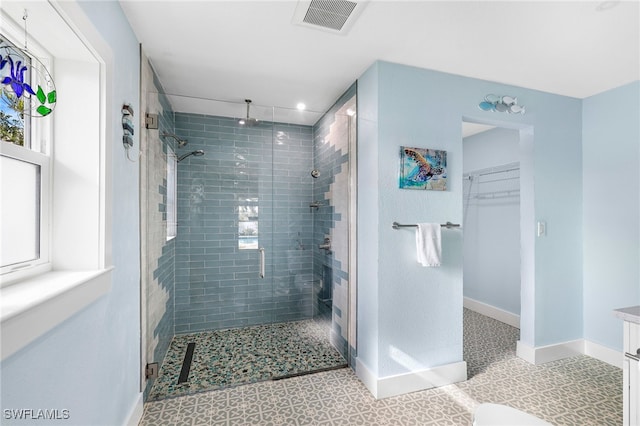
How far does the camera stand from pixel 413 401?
208 cm

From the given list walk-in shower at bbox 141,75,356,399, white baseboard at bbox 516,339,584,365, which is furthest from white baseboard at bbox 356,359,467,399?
white baseboard at bbox 516,339,584,365

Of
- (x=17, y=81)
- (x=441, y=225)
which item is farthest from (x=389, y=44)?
(x=17, y=81)

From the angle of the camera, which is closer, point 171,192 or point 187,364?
point 187,364

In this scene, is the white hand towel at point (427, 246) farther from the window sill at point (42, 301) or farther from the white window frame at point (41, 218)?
the white window frame at point (41, 218)

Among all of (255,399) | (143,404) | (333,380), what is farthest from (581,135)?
(143,404)

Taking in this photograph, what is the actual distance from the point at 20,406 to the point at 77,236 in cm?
68

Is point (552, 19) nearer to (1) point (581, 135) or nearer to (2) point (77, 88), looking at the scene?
(1) point (581, 135)

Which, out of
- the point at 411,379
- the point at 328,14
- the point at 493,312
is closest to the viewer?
the point at 328,14

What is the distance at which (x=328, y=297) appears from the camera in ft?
9.50

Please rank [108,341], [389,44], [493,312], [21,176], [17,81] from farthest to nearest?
[493,312], [389,44], [108,341], [21,176], [17,81]

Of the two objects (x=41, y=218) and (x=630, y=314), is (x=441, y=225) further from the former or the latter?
(x=41, y=218)

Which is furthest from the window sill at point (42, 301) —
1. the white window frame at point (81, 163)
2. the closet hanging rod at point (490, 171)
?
the closet hanging rod at point (490, 171)

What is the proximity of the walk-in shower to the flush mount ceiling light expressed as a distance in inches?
45.7

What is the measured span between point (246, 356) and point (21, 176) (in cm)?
213
